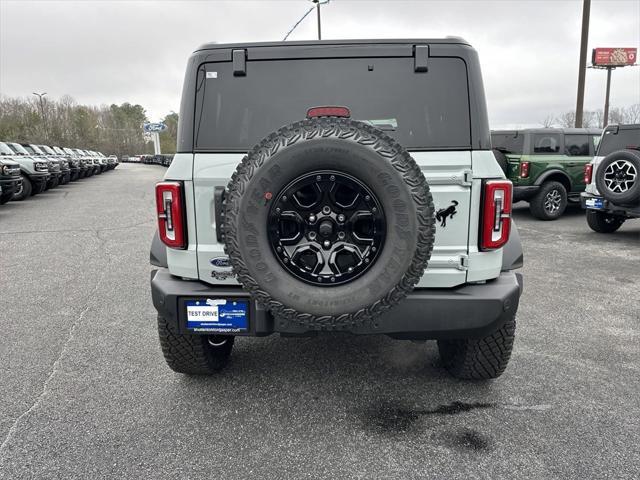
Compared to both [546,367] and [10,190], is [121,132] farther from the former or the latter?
[546,367]

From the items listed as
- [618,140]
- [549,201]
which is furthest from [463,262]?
[549,201]

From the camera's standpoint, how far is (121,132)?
10844cm

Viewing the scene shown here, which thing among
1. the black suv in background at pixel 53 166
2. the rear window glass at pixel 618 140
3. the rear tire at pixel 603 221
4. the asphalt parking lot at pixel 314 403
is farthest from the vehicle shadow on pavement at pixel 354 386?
the black suv in background at pixel 53 166

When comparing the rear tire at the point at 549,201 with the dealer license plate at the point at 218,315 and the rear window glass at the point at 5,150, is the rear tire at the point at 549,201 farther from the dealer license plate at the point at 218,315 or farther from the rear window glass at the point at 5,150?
the rear window glass at the point at 5,150

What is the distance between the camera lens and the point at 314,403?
2.89m

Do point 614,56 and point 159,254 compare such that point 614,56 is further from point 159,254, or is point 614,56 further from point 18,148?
point 159,254

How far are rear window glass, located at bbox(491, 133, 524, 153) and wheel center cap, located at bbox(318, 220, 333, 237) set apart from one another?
8.93 meters

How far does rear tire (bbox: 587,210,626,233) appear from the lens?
27.7 feet

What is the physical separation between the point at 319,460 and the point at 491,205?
158 centimetres

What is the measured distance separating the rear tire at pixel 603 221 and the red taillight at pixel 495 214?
7009mm

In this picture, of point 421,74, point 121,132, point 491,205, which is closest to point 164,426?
point 491,205

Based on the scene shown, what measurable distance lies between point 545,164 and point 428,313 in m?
8.66

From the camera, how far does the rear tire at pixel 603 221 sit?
332 inches

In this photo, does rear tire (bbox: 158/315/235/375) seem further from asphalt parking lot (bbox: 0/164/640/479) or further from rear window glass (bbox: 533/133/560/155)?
rear window glass (bbox: 533/133/560/155)
